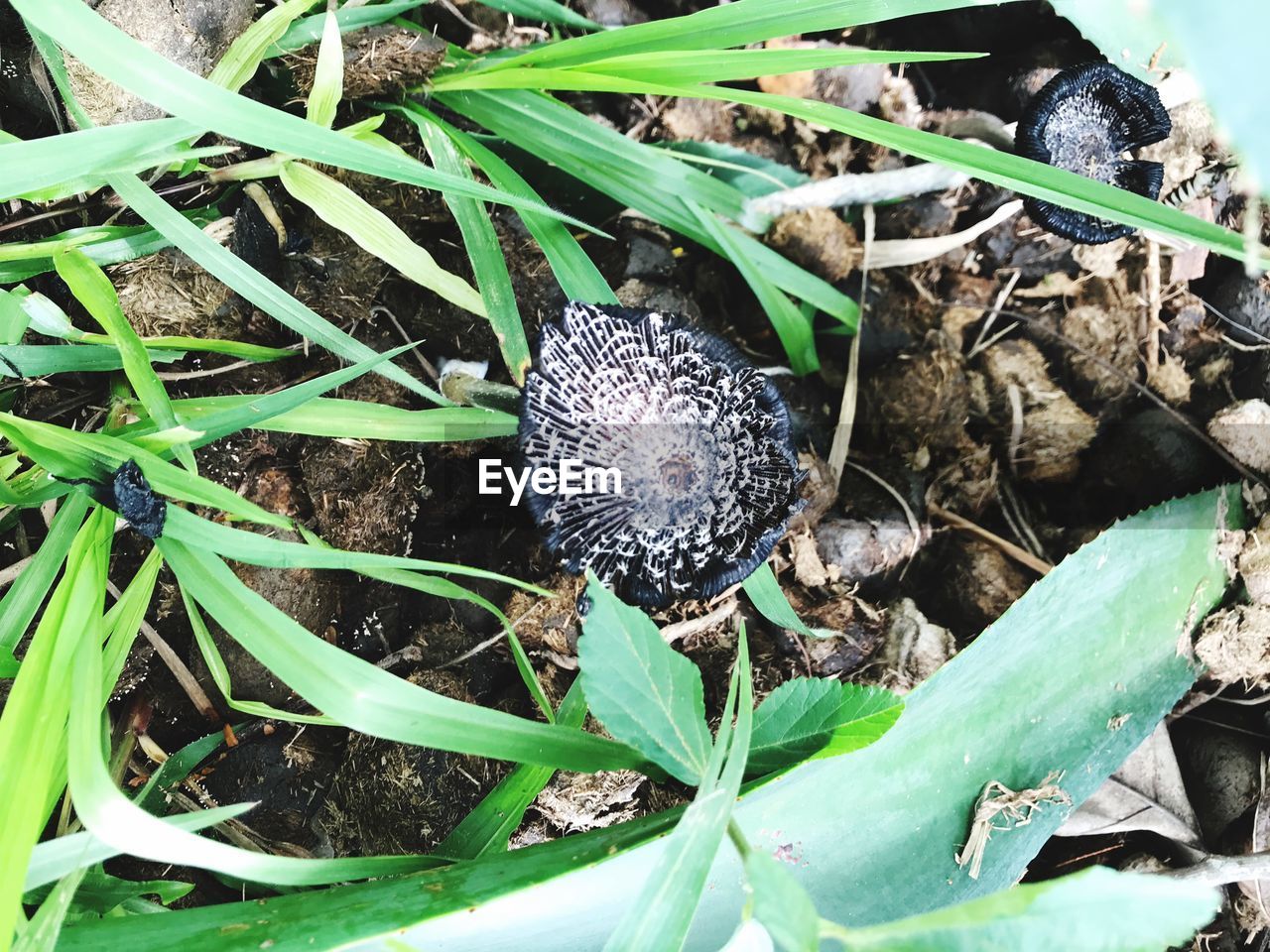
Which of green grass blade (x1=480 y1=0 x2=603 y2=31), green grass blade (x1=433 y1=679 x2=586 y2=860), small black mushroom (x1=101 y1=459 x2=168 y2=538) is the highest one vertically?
green grass blade (x1=480 y1=0 x2=603 y2=31)

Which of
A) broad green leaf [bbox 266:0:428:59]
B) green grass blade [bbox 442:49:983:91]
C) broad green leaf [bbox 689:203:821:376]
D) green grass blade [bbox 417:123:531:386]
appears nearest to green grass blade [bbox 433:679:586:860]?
green grass blade [bbox 417:123:531:386]

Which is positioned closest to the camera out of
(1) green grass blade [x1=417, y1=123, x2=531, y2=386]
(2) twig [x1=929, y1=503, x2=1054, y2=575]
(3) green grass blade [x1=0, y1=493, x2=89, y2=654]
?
(3) green grass blade [x1=0, y1=493, x2=89, y2=654]

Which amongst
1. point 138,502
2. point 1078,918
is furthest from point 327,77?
point 1078,918

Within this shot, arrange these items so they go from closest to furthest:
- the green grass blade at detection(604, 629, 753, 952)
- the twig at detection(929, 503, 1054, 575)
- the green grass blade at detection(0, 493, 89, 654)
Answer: the green grass blade at detection(604, 629, 753, 952) < the green grass blade at detection(0, 493, 89, 654) < the twig at detection(929, 503, 1054, 575)

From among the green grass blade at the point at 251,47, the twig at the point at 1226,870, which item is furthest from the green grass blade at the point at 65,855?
the twig at the point at 1226,870

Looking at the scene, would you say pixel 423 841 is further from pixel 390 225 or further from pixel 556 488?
pixel 390 225

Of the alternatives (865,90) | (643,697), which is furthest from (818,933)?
(865,90)

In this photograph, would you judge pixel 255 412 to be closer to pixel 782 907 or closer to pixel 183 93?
pixel 183 93

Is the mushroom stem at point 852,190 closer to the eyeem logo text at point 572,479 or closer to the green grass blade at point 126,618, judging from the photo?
the eyeem logo text at point 572,479

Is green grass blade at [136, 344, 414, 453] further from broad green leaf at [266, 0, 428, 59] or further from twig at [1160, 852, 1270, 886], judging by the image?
twig at [1160, 852, 1270, 886]
